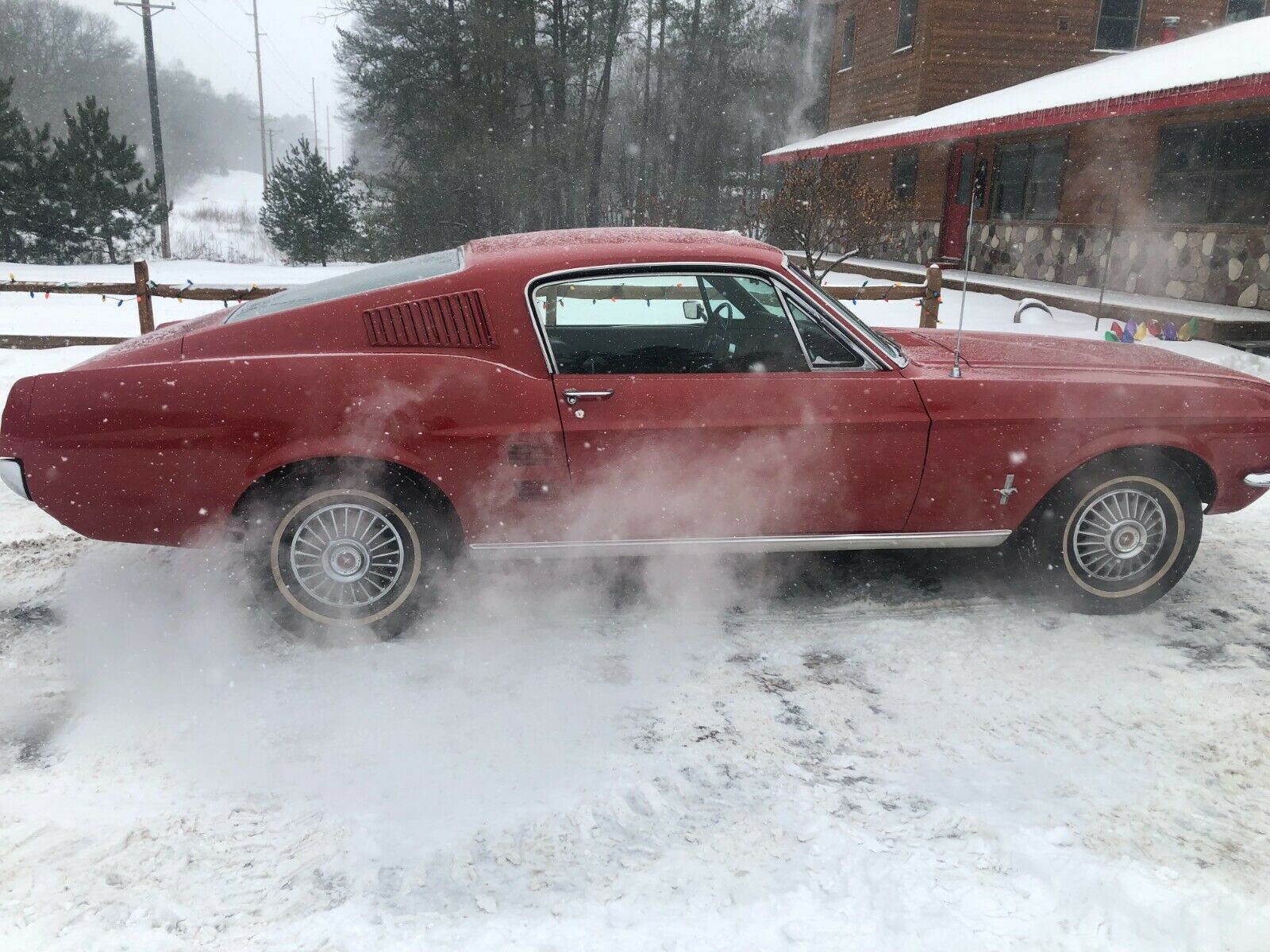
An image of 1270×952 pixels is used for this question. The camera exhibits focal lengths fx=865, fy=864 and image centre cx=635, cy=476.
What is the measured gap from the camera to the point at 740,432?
3.38 metres

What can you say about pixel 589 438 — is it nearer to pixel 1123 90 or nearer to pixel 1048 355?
pixel 1048 355

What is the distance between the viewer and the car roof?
3.43 meters

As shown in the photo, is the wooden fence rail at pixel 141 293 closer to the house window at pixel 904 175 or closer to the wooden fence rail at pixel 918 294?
the wooden fence rail at pixel 918 294

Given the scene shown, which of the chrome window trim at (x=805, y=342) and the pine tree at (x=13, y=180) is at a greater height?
the pine tree at (x=13, y=180)

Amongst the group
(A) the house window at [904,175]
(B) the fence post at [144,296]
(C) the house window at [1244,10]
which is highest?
(C) the house window at [1244,10]

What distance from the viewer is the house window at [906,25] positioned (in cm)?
2023

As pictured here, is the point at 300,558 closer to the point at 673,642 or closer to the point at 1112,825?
the point at 673,642

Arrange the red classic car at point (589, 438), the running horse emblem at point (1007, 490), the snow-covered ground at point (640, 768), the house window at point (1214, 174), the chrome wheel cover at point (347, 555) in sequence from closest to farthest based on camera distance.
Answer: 1. the snow-covered ground at point (640, 768)
2. the red classic car at point (589, 438)
3. the chrome wheel cover at point (347, 555)
4. the running horse emblem at point (1007, 490)
5. the house window at point (1214, 174)

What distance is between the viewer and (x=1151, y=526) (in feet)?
12.2

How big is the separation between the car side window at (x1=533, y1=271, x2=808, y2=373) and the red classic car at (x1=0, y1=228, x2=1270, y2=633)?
18 millimetres

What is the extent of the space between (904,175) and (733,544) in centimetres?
2011

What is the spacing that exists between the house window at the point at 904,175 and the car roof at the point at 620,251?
718 inches

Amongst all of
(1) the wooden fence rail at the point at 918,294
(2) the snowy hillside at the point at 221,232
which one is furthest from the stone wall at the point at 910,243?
(2) the snowy hillside at the point at 221,232

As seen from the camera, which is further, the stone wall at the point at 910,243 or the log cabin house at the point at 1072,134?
the stone wall at the point at 910,243
